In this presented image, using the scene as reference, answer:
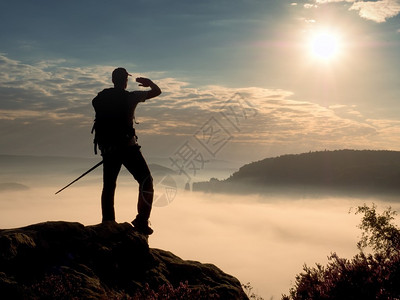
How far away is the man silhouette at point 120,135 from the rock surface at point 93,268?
86 centimetres

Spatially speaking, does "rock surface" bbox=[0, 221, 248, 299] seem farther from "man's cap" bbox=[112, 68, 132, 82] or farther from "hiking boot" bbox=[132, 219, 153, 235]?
"man's cap" bbox=[112, 68, 132, 82]

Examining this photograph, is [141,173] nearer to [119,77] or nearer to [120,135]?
[120,135]

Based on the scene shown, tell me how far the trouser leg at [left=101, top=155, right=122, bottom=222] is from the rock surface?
0.49 meters

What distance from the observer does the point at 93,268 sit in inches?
269

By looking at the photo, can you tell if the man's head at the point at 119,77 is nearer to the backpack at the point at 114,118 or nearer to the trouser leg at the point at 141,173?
the backpack at the point at 114,118

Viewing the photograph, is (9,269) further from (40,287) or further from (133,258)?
(133,258)

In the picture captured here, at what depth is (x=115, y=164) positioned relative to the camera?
829cm

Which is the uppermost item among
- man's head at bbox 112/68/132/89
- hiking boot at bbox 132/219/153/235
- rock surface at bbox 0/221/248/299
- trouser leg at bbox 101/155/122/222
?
man's head at bbox 112/68/132/89

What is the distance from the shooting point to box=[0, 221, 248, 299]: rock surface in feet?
18.6

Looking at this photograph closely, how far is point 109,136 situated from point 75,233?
2228 millimetres

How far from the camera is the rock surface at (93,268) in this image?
5.68 m

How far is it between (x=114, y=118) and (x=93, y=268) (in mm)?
3185

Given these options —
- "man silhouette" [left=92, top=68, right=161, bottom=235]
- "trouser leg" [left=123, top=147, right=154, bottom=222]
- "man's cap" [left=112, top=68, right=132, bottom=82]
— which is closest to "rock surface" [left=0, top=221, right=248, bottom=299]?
"trouser leg" [left=123, top=147, right=154, bottom=222]

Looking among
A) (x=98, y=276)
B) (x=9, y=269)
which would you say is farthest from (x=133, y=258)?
Answer: (x=9, y=269)
